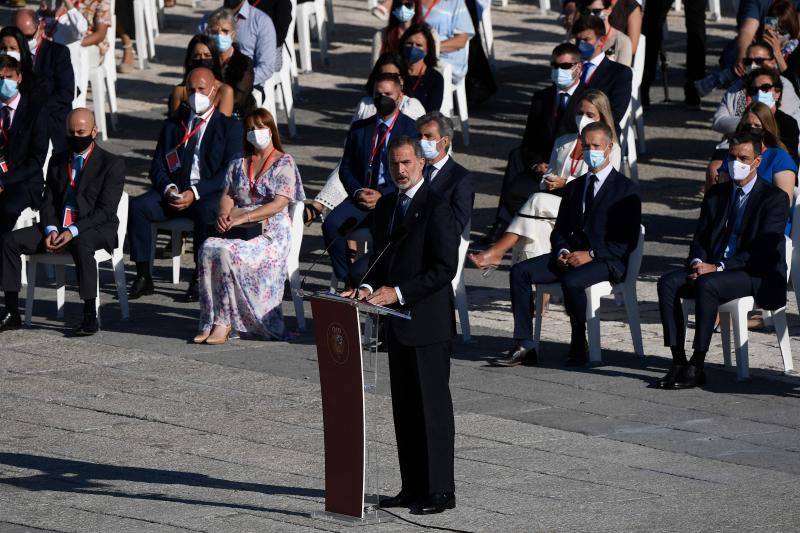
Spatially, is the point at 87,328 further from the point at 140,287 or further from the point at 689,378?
the point at 689,378

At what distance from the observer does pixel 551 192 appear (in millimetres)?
11781

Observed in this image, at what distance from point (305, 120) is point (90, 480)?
10295 mm

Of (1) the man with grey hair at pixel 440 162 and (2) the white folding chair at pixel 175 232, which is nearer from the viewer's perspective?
(1) the man with grey hair at pixel 440 162

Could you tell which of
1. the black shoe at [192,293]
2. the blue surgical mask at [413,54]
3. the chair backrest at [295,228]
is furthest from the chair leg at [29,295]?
the blue surgical mask at [413,54]

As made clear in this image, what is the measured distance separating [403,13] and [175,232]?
356 cm

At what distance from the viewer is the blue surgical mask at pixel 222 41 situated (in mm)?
14484

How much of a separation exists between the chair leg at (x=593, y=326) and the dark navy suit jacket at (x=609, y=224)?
0.18 metres

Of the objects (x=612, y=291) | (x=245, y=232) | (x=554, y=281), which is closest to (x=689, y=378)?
(x=612, y=291)

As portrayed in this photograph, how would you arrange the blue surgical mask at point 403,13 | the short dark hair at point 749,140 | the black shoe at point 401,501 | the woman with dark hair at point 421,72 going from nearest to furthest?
the black shoe at point 401,501 → the short dark hair at point 749,140 → the woman with dark hair at point 421,72 → the blue surgical mask at point 403,13

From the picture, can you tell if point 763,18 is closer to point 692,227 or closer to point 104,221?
point 692,227

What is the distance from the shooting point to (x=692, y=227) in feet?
47.7

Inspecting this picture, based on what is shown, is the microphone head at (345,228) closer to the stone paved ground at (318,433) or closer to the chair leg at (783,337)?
the stone paved ground at (318,433)

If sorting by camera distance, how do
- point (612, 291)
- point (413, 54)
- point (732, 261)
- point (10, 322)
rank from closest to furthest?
point (732, 261)
point (612, 291)
point (10, 322)
point (413, 54)

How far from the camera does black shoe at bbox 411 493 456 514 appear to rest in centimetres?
770
